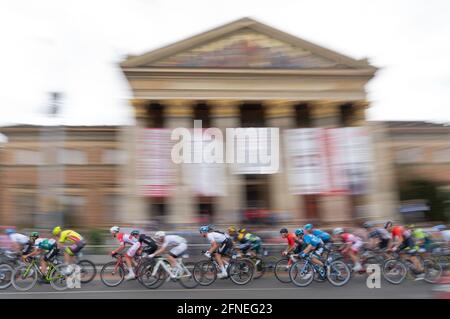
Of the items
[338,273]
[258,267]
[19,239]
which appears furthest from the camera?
[258,267]

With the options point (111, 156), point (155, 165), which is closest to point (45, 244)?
point (155, 165)

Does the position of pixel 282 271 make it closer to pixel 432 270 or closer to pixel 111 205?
pixel 432 270

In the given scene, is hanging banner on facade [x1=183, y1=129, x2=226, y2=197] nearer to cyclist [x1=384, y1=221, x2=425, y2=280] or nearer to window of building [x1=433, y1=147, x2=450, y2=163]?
cyclist [x1=384, y1=221, x2=425, y2=280]

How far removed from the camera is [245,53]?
93.1 ft

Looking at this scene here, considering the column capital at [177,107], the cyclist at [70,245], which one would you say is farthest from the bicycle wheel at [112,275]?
the column capital at [177,107]

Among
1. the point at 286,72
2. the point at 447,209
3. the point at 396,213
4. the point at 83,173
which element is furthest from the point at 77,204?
the point at 447,209

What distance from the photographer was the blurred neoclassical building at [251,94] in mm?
27062

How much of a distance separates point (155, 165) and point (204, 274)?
474 inches

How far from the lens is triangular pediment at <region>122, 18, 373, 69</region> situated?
2789cm

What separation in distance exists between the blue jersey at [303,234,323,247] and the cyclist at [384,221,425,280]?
2.15 meters

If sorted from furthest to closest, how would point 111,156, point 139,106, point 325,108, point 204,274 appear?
point 111,156 < point 325,108 < point 139,106 < point 204,274

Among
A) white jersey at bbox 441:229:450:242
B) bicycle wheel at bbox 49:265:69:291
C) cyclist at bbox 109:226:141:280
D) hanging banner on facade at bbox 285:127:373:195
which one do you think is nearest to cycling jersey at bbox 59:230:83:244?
bicycle wheel at bbox 49:265:69:291

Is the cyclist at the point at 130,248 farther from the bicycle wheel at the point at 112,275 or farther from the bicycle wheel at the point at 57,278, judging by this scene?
the bicycle wheel at the point at 57,278
